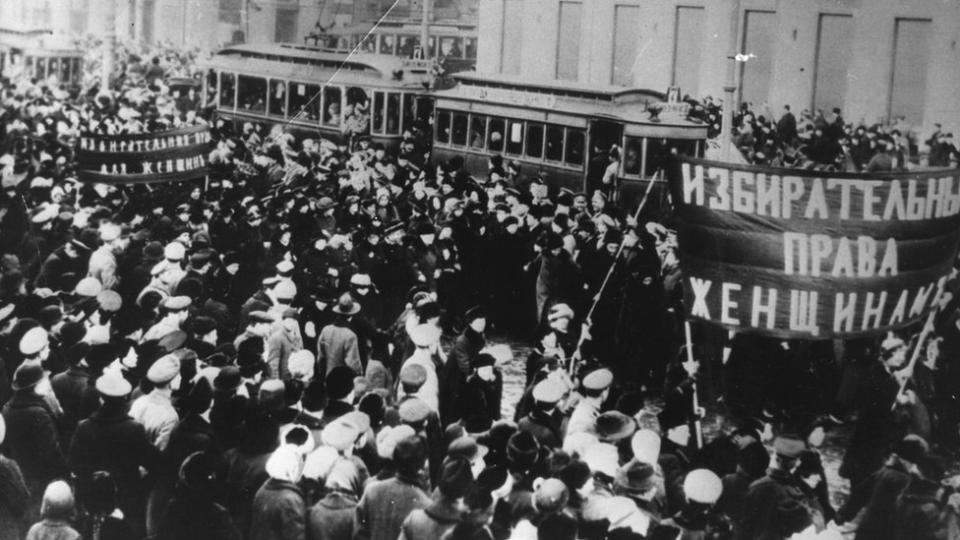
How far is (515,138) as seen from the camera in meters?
11.0

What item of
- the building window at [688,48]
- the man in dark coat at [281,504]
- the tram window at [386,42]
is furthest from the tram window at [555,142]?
the tram window at [386,42]

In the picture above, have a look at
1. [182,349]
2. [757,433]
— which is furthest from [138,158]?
[757,433]

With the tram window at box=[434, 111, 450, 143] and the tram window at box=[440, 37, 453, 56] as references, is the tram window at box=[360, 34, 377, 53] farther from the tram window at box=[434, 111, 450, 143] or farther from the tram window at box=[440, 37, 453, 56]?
the tram window at box=[434, 111, 450, 143]

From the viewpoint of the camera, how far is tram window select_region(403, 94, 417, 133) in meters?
13.8

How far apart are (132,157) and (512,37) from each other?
401cm

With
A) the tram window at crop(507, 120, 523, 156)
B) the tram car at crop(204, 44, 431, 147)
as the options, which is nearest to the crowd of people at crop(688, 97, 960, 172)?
the tram window at crop(507, 120, 523, 156)

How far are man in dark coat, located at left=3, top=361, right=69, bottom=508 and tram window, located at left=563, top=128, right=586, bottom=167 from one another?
243 inches

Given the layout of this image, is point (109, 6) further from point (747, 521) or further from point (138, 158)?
point (747, 521)

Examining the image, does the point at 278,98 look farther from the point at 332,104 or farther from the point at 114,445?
the point at 114,445

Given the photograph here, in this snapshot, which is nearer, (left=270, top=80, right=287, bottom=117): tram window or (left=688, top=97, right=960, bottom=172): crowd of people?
(left=688, top=97, right=960, bottom=172): crowd of people

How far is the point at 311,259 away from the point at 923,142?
501 cm

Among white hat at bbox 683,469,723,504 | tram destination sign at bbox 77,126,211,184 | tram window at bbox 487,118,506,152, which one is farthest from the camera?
tram window at bbox 487,118,506,152

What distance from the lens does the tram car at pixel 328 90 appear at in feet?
44.7

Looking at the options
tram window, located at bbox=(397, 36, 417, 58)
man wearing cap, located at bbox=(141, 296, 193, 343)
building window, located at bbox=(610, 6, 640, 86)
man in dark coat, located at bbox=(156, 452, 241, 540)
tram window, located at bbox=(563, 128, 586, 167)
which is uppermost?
tram window, located at bbox=(397, 36, 417, 58)
